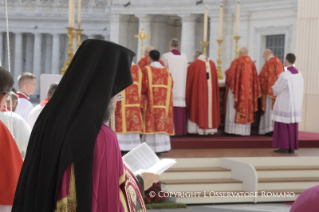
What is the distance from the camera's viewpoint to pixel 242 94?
1062 centimetres

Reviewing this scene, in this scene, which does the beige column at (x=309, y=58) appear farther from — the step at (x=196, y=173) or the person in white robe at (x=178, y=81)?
the step at (x=196, y=173)

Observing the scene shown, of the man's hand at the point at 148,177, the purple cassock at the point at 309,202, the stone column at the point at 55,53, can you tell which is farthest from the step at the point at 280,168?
the stone column at the point at 55,53

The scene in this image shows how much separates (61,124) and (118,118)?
6124 mm

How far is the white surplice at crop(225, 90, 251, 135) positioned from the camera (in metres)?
10.8

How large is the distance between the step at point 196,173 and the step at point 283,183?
0.52 meters

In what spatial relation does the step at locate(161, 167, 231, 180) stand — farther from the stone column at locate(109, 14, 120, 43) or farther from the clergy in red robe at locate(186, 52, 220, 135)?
the stone column at locate(109, 14, 120, 43)

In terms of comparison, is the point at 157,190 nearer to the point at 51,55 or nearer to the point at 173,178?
the point at 173,178

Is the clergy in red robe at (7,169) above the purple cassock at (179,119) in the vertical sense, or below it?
above

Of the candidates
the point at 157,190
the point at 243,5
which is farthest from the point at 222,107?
the point at 243,5

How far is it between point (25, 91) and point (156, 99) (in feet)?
7.42

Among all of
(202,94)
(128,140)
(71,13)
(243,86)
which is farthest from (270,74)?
(71,13)

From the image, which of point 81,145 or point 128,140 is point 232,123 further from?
point 81,145

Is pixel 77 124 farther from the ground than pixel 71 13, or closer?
closer

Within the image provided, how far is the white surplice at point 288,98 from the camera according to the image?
9211 mm
